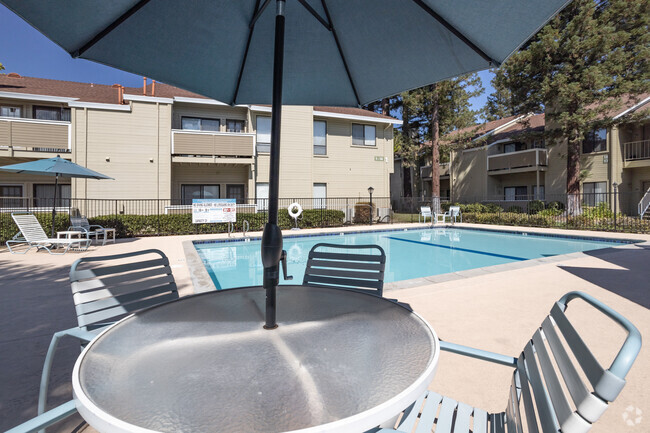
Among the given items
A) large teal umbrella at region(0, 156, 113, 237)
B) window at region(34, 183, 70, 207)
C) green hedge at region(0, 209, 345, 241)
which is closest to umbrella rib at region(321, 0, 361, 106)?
large teal umbrella at region(0, 156, 113, 237)

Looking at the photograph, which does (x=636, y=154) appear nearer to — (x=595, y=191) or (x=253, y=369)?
(x=595, y=191)

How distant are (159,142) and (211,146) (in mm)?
2437

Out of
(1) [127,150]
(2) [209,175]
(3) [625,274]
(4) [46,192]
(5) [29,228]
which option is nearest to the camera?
(3) [625,274]

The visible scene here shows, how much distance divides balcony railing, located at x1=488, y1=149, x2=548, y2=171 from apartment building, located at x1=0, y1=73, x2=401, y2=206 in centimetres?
1102

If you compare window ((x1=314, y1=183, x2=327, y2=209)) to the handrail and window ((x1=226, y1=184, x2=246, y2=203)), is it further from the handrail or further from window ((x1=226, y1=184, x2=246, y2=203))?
the handrail

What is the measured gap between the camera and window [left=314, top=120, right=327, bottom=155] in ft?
58.3

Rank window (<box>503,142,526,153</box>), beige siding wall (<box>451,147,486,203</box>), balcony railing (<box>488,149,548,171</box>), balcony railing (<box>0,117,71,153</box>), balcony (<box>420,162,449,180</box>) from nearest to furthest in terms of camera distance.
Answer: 1. balcony railing (<box>0,117,71,153</box>)
2. balcony railing (<box>488,149,548,171</box>)
3. window (<box>503,142,526,153</box>)
4. beige siding wall (<box>451,147,486,203</box>)
5. balcony (<box>420,162,449,180</box>)

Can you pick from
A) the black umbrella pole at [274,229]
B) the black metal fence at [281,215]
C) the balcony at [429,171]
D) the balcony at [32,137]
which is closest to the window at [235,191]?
the black metal fence at [281,215]

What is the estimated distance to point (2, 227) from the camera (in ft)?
30.5

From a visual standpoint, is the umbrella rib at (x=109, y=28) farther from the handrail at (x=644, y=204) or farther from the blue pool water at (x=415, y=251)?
the handrail at (x=644, y=204)

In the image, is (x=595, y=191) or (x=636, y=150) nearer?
(x=636, y=150)

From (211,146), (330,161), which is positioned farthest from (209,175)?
(330,161)

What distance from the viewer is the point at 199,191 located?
16.3 m

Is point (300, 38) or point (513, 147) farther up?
point (513, 147)
